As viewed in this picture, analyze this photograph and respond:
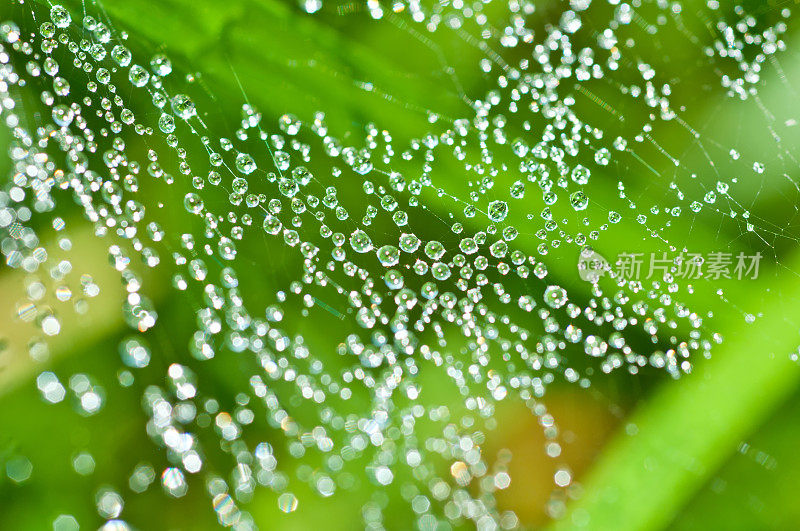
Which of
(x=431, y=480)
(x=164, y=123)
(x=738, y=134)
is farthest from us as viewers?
(x=431, y=480)

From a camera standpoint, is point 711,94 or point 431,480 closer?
point 711,94

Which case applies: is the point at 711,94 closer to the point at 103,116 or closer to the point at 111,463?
the point at 103,116

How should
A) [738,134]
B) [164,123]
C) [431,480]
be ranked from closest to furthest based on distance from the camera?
[164,123] < [738,134] < [431,480]

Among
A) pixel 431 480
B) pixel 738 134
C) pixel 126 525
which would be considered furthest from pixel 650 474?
pixel 126 525

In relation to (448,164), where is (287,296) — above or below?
below

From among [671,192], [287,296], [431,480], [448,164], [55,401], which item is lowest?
[55,401]

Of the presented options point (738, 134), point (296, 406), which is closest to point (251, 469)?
point (296, 406)
